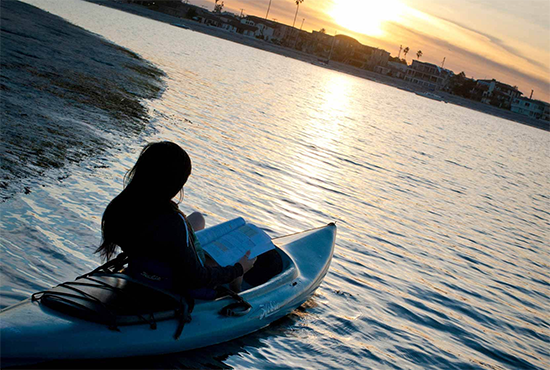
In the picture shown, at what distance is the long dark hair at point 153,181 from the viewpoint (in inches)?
134

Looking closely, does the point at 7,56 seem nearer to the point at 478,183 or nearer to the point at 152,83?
the point at 152,83

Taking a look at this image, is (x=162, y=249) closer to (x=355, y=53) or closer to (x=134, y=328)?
(x=134, y=328)

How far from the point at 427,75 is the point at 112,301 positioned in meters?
141

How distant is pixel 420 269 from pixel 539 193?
45.2 ft

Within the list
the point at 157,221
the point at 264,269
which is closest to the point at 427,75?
the point at 264,269

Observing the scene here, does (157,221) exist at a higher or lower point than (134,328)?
higher

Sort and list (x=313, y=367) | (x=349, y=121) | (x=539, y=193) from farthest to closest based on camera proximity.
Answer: (x=349, y=121) < (x=539, y=193) < (x=313, y=367)

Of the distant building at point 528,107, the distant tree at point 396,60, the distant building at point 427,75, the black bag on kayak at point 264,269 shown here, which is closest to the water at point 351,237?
the black bag on kayak at point 264,269

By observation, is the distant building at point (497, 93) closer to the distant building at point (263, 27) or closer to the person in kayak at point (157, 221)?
the distant building at point (263, 27)

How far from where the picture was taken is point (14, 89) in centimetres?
1068

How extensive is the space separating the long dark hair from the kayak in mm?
746

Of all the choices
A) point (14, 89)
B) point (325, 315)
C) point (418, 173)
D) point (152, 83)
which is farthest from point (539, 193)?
point (14, 89)

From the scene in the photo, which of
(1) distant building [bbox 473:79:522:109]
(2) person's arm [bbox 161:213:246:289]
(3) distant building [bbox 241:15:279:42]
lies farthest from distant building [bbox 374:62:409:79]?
(2) person's arm [bbox 161:213:246:289]

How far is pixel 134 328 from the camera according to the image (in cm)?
393
